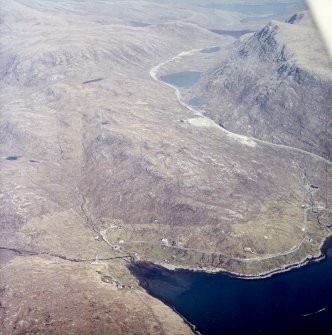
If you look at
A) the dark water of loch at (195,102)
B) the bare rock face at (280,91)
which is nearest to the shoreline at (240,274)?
the bare rock face at (280,91)

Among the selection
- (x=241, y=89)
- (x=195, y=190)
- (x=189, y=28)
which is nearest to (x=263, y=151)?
(x=195, y=190)

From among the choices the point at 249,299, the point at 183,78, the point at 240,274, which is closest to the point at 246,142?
the point at 240,274

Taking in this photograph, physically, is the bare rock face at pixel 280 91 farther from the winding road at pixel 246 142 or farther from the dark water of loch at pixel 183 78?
the dark water of loch at pixel 183 78

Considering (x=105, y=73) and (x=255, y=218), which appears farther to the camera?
(x=105, y=73)

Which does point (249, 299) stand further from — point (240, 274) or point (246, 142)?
point (246, 142)

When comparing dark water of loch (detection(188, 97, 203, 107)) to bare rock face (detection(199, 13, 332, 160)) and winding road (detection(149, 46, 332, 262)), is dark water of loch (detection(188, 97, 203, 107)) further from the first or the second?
bare rock face (detection(199, 13, 332, 160))

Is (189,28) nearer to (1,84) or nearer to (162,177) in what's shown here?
(1,84)
